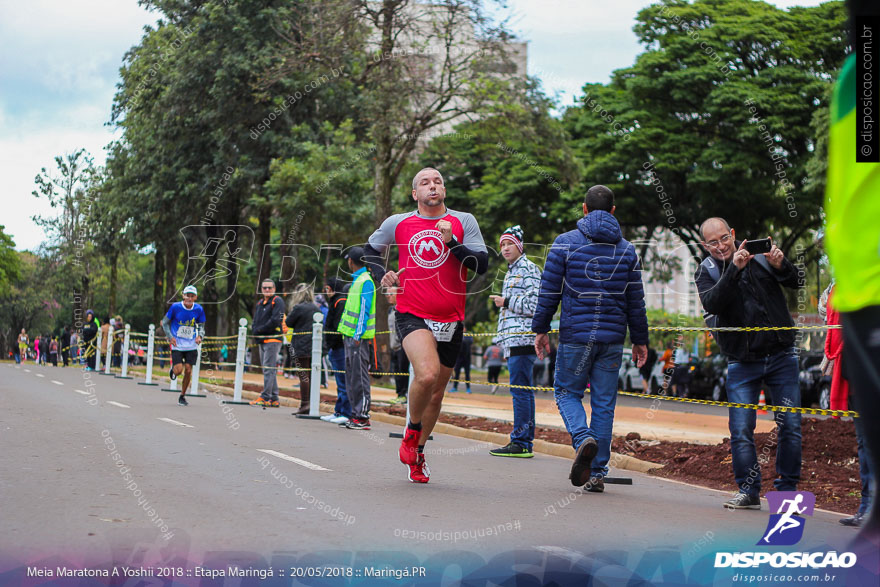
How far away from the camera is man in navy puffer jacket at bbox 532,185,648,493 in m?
7.60

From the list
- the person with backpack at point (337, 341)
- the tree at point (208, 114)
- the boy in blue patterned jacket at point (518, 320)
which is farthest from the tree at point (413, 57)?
the boy in blue patterned jacket at point (518, 320)

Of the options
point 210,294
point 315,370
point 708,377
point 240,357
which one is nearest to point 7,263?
point 210,294

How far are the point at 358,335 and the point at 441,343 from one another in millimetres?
5548

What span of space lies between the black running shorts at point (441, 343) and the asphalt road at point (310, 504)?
3.05 ft

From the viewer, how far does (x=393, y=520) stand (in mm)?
5707

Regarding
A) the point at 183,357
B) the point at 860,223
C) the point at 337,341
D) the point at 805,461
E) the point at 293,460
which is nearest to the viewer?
the point at 860,223

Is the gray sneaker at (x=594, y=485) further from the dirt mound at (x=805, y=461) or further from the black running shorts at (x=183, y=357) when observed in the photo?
the black running shorts at (x=183, y=357)

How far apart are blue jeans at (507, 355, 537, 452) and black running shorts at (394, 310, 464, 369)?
100 inches

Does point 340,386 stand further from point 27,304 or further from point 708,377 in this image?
point 27,304

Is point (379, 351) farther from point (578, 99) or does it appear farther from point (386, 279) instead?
point (386, 279)

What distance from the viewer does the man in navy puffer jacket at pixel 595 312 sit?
7.60m

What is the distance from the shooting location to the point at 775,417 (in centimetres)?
704

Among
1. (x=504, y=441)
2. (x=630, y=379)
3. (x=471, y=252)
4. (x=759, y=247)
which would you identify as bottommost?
(x=504, y=441)

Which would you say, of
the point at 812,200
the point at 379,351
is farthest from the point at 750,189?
the point at 379,351
